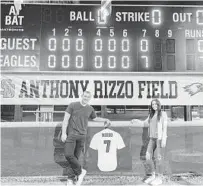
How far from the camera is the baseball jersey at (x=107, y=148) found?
20.4 feet

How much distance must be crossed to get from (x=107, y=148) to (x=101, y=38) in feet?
9.34

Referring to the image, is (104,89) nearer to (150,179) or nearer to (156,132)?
(156,132)

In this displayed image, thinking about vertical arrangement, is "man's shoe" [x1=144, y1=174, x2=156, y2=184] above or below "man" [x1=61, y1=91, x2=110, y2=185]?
below

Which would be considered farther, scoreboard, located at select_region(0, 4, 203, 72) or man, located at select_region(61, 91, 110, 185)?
scoreboard, located at select_region(0, 4, 203, 72)

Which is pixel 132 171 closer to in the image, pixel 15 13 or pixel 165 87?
pixel 165 87

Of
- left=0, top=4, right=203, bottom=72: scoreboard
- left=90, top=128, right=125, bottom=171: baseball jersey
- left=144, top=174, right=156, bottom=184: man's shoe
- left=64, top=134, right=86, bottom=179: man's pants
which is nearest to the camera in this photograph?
left=64, top=134, right=86, bottom=179: man's pants

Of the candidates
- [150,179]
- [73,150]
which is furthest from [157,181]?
[73,150]

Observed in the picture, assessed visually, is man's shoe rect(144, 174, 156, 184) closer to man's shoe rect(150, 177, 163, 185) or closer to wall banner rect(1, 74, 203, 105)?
man's shoe rect(150, 177, 163, 185)

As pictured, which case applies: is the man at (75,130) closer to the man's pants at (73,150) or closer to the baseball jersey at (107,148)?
the man's pants at (73,150)

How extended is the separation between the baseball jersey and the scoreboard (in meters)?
1.79

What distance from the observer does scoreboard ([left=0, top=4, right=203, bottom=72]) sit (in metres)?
7.26

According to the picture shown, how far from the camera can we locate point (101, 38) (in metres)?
7.38

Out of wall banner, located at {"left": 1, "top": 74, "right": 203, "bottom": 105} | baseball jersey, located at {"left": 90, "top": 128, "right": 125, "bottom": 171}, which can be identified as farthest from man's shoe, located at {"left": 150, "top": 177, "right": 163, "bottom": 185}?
wall banner, located at {"left": 1, "top": 74, "right": 203, "bottom": 105}

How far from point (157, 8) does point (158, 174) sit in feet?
14.0
